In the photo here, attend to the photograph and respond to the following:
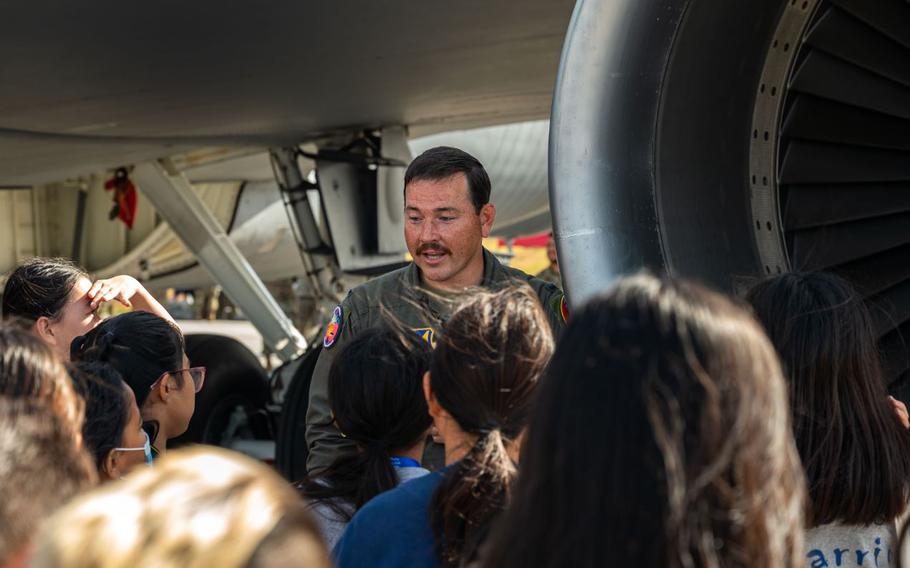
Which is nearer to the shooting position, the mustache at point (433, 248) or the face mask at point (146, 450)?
the face mask at point (146, 450)

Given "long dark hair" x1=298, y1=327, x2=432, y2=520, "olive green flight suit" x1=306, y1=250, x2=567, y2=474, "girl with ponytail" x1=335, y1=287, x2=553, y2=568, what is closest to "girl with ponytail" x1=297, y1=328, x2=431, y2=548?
"long dark hair" x1=298, y1=327, x2=432, y2=520

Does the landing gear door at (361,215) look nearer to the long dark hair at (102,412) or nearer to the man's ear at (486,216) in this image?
the man's ear at (486,216)

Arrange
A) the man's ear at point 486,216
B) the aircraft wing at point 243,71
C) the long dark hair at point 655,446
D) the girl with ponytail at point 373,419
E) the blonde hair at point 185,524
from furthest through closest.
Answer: the aircraft wing at point 243,71, the man's ear at point 486,216, the girl with ponytail at point 373,419, the long dark hair at point 655,446, the blonde hair at point 185,524

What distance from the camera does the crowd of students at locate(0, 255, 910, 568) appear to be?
90cm

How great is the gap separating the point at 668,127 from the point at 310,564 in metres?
1.87

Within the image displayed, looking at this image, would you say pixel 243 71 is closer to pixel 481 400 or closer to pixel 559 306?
pixel 559 306

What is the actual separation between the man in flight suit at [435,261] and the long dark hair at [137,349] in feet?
1.15

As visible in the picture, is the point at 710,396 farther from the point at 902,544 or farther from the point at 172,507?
the point at 902,544

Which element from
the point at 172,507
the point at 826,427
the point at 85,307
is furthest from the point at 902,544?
the point at 85,307

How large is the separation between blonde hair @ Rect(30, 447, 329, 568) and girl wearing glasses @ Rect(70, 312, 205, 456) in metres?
1.68

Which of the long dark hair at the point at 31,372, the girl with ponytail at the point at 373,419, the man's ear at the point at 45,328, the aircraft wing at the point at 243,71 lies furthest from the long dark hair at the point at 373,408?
the aircraft wing at the point at 243,71

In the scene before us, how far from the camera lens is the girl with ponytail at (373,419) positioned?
1.90 metres

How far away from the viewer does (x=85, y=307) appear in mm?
2998

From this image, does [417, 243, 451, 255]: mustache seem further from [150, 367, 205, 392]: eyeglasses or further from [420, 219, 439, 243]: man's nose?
[150, 367, 205, 392]: eyeglasses
